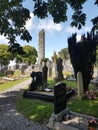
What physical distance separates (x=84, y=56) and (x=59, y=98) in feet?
21.3

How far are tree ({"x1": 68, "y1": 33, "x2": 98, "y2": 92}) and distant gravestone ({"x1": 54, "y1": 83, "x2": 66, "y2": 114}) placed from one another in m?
5.51

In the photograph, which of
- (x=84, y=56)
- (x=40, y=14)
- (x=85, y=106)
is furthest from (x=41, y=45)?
(x=40, y=14)

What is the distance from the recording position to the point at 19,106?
38.8ft

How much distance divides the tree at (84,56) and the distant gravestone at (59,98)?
5515mm

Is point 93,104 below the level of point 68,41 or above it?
below

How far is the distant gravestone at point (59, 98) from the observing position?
8859 mm

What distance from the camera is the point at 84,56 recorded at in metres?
14.9

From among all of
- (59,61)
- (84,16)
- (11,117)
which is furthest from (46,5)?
(59,61)

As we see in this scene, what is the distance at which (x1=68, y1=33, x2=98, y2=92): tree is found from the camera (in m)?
14.8

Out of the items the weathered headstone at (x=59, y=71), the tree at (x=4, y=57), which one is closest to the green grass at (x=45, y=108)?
the weathered headstone at (x=59, y=71)

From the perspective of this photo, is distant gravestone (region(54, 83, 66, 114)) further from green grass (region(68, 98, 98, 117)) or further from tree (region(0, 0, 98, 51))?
tree (region(0, 0, 98, 51))

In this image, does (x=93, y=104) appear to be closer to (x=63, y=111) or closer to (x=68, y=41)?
(x=63, y=111)

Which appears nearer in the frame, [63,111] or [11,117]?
[63,111]

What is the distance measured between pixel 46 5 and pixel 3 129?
4.98 meters
